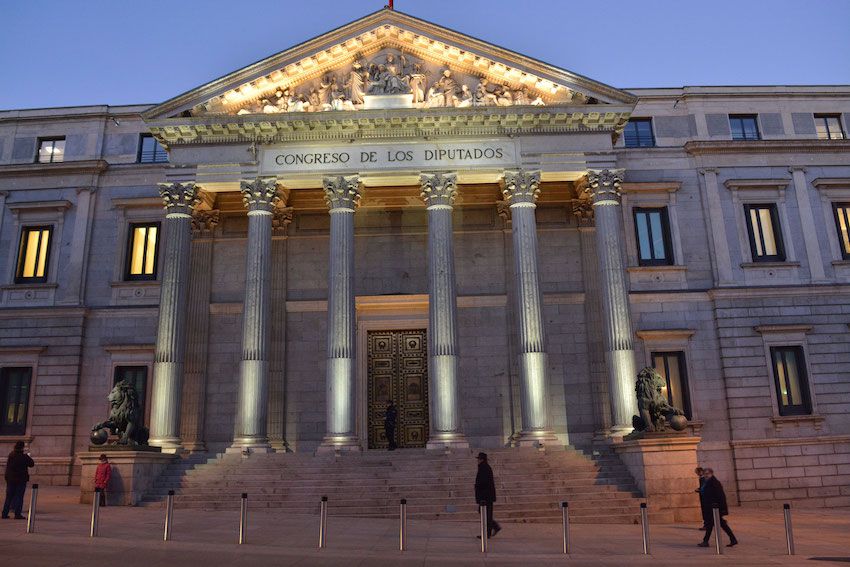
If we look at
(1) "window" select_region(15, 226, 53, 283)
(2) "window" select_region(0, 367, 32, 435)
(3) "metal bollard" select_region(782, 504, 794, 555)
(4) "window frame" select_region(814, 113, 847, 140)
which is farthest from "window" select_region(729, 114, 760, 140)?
(2) "window" select_region(0, 367, 32, 435)

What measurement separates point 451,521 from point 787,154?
78.5ft

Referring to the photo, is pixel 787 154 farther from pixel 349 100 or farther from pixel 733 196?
pixel 349 100

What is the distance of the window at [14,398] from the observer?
30094 millimetres

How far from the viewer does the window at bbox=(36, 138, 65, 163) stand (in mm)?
33250

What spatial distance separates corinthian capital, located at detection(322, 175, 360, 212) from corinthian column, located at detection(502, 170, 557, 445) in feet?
19.6

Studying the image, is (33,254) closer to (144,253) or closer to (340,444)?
(144,253)

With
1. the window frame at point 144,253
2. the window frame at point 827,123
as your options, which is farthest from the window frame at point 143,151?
the window frame at point 827,123

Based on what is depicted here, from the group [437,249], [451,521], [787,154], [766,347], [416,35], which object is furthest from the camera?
[787,154]

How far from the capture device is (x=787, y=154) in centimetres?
3172

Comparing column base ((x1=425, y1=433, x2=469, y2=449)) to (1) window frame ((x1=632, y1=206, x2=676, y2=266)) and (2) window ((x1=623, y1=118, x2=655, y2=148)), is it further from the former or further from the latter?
(2) window ((x1=623, y1=118, x2=655, y2=148))

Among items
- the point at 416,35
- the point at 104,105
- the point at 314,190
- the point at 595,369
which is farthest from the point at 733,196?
the point at 104,105

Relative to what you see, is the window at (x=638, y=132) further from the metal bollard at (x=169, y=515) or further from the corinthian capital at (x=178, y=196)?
the metal bollard at (x=169, y=515)

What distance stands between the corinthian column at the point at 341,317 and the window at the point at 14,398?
15.1 m

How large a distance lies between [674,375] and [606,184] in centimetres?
913
